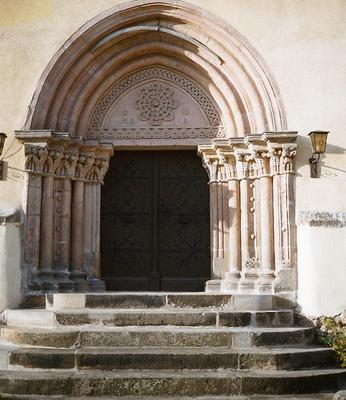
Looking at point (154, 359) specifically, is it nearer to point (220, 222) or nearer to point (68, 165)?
point (220, 222)

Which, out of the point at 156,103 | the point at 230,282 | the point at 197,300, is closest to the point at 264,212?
the point at 230,282

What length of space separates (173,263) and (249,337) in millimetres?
2480

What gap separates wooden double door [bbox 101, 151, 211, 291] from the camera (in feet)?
25.5

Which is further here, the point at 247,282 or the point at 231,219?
the point at 231,219

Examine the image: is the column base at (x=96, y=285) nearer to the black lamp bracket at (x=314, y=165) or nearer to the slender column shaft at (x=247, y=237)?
the slender column shaft at (x=247, y=237)

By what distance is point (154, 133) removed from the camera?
777cm

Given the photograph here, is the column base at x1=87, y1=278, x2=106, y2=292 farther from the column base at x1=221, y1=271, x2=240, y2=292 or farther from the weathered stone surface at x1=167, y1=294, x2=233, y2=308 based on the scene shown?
the column base at x1=221, y1=271, x2=240, y2=292

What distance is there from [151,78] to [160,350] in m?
4.13

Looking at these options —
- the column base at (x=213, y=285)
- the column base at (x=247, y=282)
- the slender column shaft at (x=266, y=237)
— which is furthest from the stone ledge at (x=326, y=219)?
the column base at (x=213, y=285)

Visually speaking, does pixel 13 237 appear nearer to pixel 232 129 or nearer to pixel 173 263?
pixel 173 263

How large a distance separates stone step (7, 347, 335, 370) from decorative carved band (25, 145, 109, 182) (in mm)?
2624

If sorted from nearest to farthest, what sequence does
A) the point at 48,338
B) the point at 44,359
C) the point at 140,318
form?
the point at 44,359 → the point at 48,338 → the point at 140,318

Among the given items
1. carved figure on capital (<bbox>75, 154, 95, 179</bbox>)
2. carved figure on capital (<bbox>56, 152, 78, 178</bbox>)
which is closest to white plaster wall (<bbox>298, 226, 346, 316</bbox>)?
carved figure on capital (<bbox>75, 154, 95, 179</bbox>)

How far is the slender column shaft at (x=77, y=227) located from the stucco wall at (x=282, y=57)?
2.57ft
